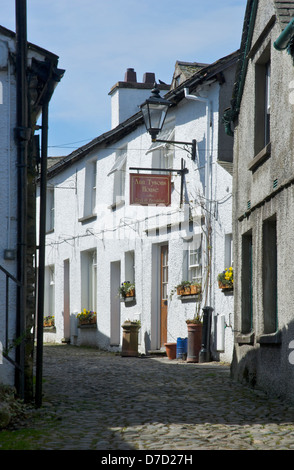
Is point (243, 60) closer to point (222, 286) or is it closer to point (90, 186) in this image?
point (222, 286)

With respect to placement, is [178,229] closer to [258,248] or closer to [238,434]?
[258,248]

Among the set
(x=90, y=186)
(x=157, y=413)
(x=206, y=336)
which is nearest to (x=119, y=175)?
(x=90, y=186)

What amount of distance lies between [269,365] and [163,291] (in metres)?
7.84

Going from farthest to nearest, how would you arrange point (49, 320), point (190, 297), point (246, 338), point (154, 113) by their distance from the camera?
point (49, 320), point (190, 297), point (154, 113), point (246, 338)

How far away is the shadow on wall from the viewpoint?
9141 mm

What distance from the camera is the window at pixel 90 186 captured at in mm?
21953

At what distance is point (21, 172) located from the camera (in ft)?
29.9

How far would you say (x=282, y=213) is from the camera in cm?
959

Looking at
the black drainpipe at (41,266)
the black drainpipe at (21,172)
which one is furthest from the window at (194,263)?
the black drainpipe at (21,172)

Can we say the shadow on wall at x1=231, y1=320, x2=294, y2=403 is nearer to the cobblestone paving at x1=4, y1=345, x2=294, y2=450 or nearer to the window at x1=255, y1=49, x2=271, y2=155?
the cobblestone paving at x1=4, y1=345, x2=294, y2=450

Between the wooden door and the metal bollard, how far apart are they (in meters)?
2.63

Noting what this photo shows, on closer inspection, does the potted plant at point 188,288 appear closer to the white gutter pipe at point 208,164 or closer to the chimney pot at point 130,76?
the white gutter pipe at point 208,164
